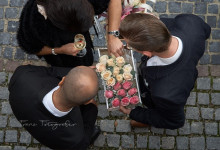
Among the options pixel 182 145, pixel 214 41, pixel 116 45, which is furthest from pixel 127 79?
pixel 214 41

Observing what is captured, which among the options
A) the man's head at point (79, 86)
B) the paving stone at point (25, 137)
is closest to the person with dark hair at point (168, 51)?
the man's head at point (79, 86)

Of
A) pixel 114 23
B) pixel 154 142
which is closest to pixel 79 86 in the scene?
pixel 114 23

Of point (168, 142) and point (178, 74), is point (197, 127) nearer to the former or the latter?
point (168, 142)

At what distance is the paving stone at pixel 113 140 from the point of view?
4953 millimetres

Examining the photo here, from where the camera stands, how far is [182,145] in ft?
16.2

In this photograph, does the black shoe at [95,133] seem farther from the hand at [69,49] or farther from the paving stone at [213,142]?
the paving stone at [213,142]

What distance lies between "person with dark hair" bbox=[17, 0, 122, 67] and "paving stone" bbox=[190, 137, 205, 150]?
2296 millimetres

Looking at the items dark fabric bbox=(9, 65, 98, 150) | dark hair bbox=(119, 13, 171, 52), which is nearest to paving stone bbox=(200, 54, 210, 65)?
dark hair bbox=(119, 13, 171, 52)

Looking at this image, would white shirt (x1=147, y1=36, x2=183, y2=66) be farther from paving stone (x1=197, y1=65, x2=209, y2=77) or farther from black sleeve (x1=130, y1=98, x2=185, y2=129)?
paving stone (x1=197, y1=65, x2=209, y2=77)

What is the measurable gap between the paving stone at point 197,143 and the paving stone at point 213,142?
0.09m

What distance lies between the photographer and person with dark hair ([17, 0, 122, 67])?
2.91 m

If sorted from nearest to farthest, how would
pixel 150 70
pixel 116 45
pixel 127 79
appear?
pixel 150 70 < pixel 127 79 < pixel 116 45

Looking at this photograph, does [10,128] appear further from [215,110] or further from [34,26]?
[215,110]

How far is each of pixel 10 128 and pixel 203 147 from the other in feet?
11.5
